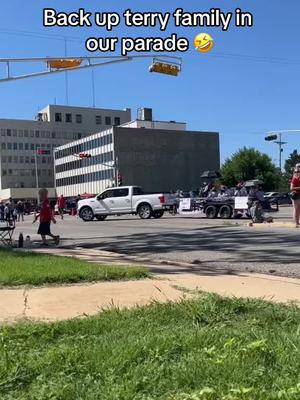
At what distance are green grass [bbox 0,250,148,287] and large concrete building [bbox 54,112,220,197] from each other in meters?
96.2

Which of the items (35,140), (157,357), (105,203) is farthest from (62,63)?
(35,140)

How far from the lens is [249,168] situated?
97.6 meters

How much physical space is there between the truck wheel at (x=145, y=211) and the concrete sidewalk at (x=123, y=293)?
24.1 m

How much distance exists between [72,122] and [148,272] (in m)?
134

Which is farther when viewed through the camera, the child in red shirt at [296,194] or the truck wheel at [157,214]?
the truck wheel at [157,214]

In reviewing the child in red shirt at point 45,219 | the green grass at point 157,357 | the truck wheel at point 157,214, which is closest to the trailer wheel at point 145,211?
the truck wheel at point 157,214

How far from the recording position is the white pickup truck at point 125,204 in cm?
3356

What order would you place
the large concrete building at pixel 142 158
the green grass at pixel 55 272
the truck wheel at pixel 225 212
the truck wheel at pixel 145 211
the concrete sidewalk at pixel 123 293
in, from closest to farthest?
1. the concrete sidewalk at pixel 123 293
2. the green grass at pixel 55 272
3. the truck wheel at pixel 225 212
4. the truck wheel at pixel 145 211
5. the large concrete building at pixel 142 158

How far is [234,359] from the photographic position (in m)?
4.25

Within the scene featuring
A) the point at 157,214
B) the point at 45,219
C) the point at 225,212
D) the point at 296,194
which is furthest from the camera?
the point at 157,214

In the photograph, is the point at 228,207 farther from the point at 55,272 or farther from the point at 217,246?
the point at 55,272

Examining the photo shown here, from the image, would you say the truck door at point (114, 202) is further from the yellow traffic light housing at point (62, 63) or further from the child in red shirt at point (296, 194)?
the child in red shirt at point (296, 194)

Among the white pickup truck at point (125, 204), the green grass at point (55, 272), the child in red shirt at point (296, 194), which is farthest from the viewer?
the white pickup truck at point (125, 204)

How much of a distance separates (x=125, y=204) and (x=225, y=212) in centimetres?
732
